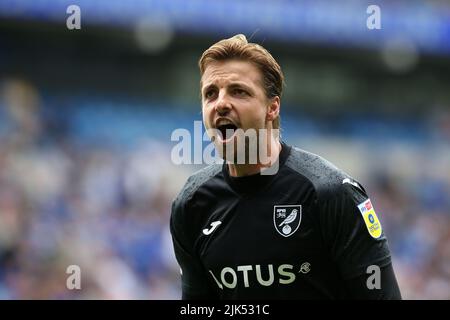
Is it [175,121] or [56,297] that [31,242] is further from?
[175,121]

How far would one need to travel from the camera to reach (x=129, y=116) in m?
13.1

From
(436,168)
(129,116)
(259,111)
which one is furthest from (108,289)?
(436,168)

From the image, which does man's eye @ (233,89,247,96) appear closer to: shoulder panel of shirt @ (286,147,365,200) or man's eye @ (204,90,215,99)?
man's eye @ (204,90,215,99)

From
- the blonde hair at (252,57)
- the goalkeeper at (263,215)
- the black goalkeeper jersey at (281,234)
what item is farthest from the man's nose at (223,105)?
the black goalkeeper jersey at (281,234)

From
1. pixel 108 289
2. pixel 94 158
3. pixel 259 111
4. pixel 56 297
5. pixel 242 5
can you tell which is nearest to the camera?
pixel 259 111

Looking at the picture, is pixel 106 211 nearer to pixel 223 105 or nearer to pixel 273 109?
pixel 273 109

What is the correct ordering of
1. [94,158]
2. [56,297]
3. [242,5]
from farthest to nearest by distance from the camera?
[242,5] < [94,158] < [56,297]

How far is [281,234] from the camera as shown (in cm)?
329

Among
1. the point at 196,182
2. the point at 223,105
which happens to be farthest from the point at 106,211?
the point at 223,105

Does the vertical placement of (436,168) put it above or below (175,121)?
below

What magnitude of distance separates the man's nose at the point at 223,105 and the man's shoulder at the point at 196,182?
41 centimetres

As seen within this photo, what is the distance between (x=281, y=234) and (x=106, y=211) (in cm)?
716

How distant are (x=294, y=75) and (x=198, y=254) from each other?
1180 centimetres

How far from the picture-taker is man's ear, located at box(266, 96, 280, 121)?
350 centimetres
